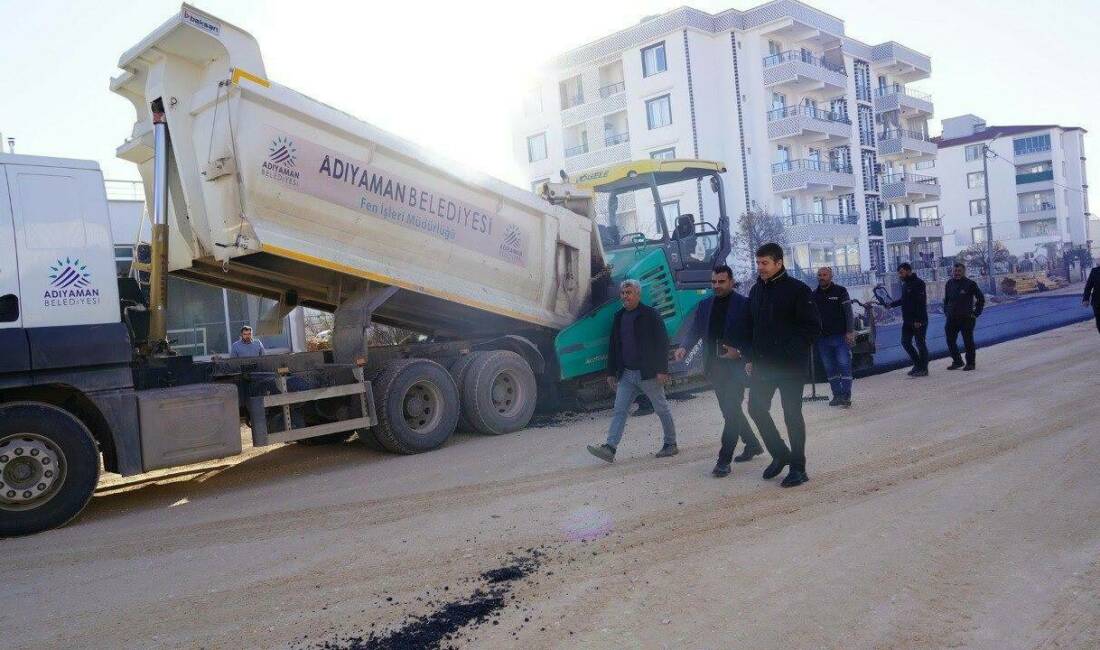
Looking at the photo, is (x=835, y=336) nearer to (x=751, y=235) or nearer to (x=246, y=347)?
(x=246, y=347)

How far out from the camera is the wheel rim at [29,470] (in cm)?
621

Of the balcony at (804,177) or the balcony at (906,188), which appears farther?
the balcony at (906,188)

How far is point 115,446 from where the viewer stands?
6750 mm

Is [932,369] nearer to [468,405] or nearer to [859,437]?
[859,437]

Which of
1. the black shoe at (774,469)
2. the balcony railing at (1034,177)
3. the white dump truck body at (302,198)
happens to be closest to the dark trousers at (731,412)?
the black shoe at (774,469)

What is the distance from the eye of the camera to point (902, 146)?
51531 millimetres

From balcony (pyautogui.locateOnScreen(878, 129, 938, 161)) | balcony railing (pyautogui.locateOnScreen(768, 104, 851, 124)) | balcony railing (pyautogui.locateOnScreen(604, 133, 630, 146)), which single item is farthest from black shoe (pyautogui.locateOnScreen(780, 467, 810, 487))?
balcony (pyautogui.locateOnScreen(878, 129, 938, 161))

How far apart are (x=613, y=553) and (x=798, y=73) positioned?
3964 cm

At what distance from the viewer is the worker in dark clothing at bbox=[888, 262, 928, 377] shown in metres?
11.8

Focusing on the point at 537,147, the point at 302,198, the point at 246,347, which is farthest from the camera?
the point at 537,147

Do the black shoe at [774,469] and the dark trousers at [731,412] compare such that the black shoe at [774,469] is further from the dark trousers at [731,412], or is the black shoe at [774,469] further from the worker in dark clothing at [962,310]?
the worker in dark clothing at [962,310]

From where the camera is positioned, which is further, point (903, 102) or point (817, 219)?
point (903, 102)

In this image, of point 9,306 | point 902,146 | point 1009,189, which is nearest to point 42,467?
point 9,306

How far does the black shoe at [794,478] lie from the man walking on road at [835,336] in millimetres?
3859
